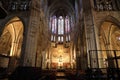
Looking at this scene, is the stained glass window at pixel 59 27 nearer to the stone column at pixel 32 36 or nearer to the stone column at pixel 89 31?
the stone column at pixel 32 36

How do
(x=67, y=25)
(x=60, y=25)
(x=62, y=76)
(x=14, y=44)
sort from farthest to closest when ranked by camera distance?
(x=60, y=25)
(x=67, y=25)
(x=14, y=44)
(x=62, y=76)

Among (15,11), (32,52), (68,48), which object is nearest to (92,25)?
(32,52)

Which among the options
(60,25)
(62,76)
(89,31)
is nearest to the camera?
(62,76)

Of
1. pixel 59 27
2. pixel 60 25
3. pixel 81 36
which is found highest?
pixel 60 25

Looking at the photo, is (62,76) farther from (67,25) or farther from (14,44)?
(67,25)

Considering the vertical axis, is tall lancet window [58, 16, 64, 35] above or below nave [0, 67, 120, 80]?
above

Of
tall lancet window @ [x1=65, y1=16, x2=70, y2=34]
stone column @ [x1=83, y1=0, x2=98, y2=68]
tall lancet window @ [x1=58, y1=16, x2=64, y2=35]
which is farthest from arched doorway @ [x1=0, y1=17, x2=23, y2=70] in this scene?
tall lancet window @ [x1=65, y1=16, x2=70, y2=34]

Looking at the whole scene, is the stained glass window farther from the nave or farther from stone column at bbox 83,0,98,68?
the nave

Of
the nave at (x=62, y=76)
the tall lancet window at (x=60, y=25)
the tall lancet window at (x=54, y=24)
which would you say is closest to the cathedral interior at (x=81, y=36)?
the nave at (x=62, y=76)

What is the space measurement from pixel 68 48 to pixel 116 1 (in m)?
15.6

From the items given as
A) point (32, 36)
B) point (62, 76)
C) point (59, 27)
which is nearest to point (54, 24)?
point (59, 27)

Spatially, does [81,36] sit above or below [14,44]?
above

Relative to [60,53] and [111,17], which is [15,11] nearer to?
[111,17]

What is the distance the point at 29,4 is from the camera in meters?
15.1
